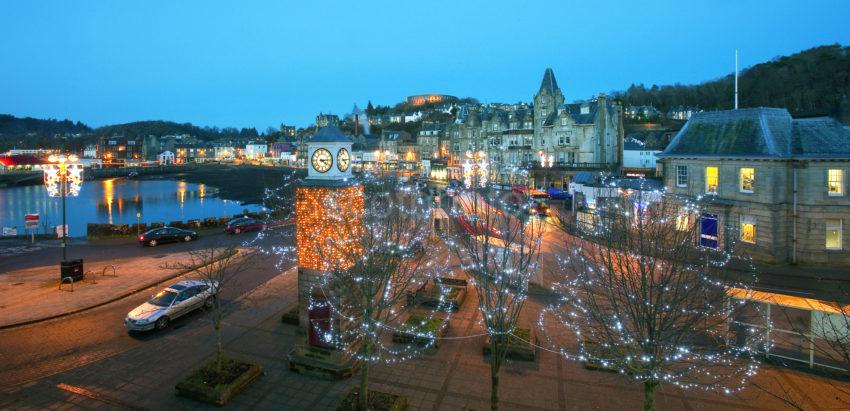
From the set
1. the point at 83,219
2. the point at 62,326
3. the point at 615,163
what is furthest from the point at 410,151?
the point at 62,326

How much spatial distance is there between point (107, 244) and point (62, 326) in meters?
16.2

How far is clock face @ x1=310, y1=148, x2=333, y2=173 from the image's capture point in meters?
13.0

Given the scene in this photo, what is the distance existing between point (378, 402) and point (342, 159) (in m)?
6.45

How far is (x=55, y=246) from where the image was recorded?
28469 mm

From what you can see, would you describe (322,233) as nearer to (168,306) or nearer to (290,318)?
(290,318)

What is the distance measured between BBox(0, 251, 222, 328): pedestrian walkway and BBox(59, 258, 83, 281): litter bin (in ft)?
0.91

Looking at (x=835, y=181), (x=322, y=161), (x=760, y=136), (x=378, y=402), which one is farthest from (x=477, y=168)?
(x=378, y=402)

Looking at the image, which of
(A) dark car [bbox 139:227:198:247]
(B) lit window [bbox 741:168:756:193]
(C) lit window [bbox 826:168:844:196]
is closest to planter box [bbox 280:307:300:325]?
(A) dark car [bbox 139:227:198:247]

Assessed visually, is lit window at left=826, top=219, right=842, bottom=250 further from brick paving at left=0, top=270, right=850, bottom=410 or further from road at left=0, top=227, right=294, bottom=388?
road at left=0, top=227, right=294, bottom=388

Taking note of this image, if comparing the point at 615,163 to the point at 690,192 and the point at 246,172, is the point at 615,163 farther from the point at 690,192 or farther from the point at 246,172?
the point at 246,172

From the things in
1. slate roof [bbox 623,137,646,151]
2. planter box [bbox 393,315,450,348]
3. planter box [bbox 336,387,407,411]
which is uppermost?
slate roof [bbox 623,137,646,151]

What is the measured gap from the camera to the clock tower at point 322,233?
459 inches

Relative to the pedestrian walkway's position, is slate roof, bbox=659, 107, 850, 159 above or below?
above

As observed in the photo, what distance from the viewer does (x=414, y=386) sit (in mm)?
11062
